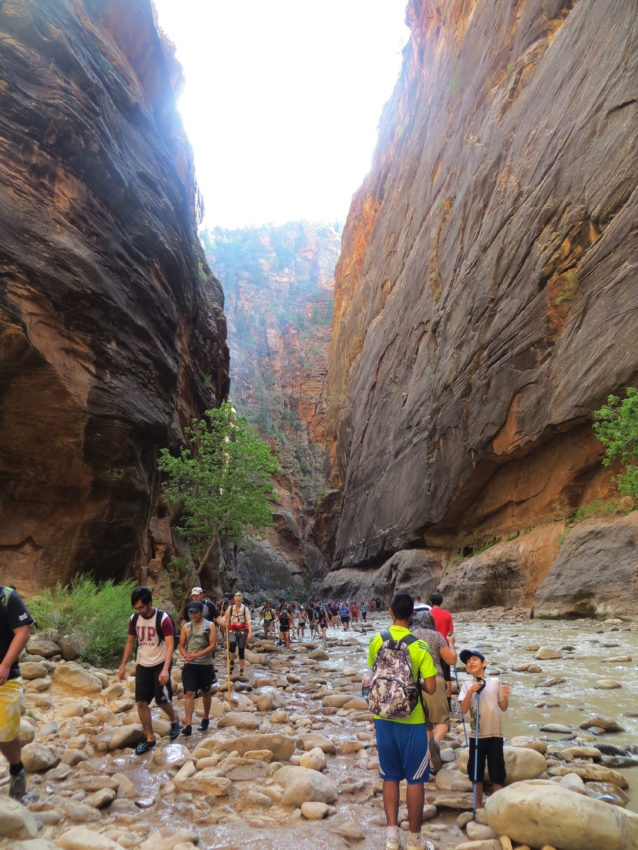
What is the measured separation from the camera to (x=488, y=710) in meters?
3.71

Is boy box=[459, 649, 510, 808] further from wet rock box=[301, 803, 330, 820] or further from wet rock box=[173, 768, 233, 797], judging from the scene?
wet rock box=[173, 768, 233, 797]

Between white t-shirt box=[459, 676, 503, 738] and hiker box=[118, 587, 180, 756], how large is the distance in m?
3.36

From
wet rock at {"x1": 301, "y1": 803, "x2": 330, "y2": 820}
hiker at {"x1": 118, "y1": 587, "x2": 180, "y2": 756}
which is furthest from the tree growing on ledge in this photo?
wet rock at {"x1": 301, "y1": 803, "x2": 330, "y2": 820}

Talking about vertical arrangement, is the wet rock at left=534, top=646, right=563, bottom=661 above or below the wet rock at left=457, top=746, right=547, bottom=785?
above

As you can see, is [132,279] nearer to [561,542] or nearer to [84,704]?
[84,704]

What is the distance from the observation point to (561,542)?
1619cm

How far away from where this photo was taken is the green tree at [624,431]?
1320cm

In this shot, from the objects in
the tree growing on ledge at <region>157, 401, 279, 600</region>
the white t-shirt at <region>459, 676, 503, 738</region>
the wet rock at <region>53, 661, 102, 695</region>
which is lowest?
the wet rock at <region>53, 661, 102, 695</region>

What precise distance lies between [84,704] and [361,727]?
3.60m

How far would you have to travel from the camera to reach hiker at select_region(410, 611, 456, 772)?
11.9 feet

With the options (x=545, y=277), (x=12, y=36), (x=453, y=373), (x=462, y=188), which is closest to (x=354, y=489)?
(x=453, y=373)

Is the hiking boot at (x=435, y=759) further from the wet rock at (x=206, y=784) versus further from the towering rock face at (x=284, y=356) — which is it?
the towering rock face at (x=284, y=356)

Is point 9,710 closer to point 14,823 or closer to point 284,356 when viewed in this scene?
point 14,823

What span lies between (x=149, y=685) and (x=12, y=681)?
79.7 inches
